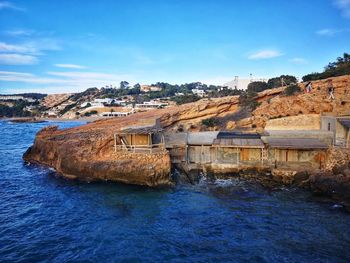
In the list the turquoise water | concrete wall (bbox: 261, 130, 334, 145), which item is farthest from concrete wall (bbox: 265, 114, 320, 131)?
the turquoise water

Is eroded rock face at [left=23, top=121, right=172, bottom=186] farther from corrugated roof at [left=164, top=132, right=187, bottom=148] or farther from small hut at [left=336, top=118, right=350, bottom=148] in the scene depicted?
small hut at [left=336, top=118, right=350, bottom=148]

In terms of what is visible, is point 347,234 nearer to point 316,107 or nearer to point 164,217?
point 164,217

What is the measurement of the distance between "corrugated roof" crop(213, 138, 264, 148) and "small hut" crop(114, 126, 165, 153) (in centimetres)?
523

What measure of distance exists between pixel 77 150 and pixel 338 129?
23149 millimetres

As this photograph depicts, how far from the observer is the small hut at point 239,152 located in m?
27.1

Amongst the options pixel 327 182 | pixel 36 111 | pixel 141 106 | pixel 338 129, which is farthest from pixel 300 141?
pixel 36 111

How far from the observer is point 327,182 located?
21844 millimetres

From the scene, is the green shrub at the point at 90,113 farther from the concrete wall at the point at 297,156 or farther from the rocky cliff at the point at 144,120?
the concrete wall at the point at 297,156

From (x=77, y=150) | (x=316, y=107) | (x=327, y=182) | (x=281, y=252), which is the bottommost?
(x=281, y=252)

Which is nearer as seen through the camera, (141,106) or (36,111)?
(141,106)

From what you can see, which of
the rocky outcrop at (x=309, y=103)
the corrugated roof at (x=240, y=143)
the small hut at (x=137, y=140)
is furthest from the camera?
the rocky outcrop at (x=309, y=103)

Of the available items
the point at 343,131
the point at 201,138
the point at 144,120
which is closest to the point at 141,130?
the point at 144,120

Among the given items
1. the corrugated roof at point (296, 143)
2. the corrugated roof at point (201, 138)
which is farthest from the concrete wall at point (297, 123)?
the corrugated roof at point (201, 138)

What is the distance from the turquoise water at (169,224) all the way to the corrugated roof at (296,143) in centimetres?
442
